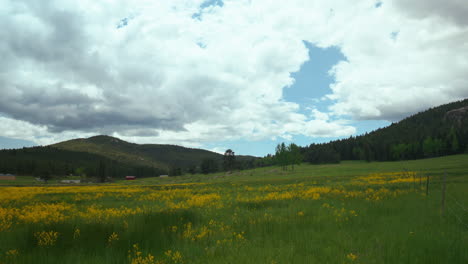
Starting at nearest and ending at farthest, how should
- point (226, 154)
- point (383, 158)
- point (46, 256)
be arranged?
point (46, 256) < point (383, 158) < point (226, 154)

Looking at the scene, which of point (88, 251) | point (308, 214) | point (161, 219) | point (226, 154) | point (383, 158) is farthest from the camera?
point (226, 154)

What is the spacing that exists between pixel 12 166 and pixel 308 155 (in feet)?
579

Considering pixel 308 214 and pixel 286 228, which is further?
pixel 308 214

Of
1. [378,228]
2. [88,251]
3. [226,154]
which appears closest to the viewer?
[88,251]

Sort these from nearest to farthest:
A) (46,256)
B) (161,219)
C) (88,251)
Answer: (46,256)
(88,251)
(161,219)

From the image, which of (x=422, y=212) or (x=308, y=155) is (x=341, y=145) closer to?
(x=308, y=155)

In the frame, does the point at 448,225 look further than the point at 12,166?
No

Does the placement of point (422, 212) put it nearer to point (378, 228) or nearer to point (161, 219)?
point (378, 228)

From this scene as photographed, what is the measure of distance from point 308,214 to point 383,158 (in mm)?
140504

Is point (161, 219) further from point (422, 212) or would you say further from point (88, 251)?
point (422, 212)

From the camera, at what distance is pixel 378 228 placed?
8.56m

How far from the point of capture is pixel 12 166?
15925 centimetres

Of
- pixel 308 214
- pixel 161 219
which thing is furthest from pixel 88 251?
pixel 308 214

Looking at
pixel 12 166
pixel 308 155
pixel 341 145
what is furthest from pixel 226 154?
pixel 12 166
